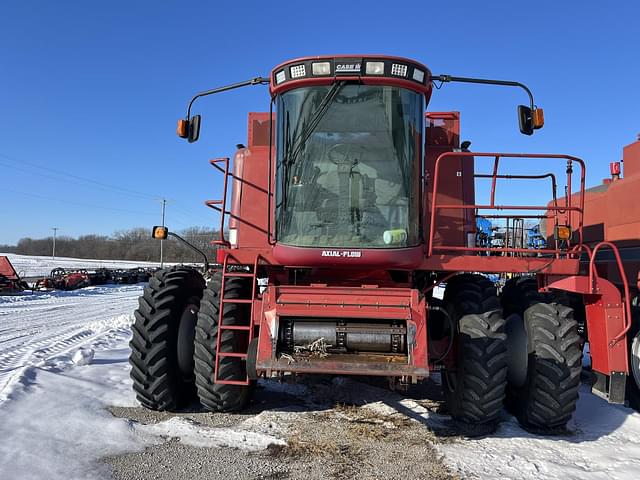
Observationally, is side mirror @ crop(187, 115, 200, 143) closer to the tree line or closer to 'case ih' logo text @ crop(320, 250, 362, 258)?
'case ih' logo text @ crop(320, 250, 362, 258)

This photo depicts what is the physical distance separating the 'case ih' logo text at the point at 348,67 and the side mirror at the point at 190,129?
1.66m

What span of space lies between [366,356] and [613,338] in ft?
7.19

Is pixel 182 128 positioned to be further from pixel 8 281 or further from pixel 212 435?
pixel 8 281

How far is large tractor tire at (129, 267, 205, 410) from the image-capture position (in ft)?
15.9

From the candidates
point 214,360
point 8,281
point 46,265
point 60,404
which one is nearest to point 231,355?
point 214,360

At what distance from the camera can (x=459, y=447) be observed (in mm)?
4160

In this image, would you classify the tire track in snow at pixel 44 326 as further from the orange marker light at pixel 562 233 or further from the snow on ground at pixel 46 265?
the snow on ground at pixel 46 265

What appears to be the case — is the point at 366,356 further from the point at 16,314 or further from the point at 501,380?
the point at 16,314

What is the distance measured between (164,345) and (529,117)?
4.31 metres

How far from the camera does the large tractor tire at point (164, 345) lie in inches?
191

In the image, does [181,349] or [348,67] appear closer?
[348,67]

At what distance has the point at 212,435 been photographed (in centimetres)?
429

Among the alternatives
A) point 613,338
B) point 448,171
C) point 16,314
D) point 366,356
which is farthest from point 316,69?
point 16,314

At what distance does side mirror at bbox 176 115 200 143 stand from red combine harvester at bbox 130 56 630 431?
0.30 m
